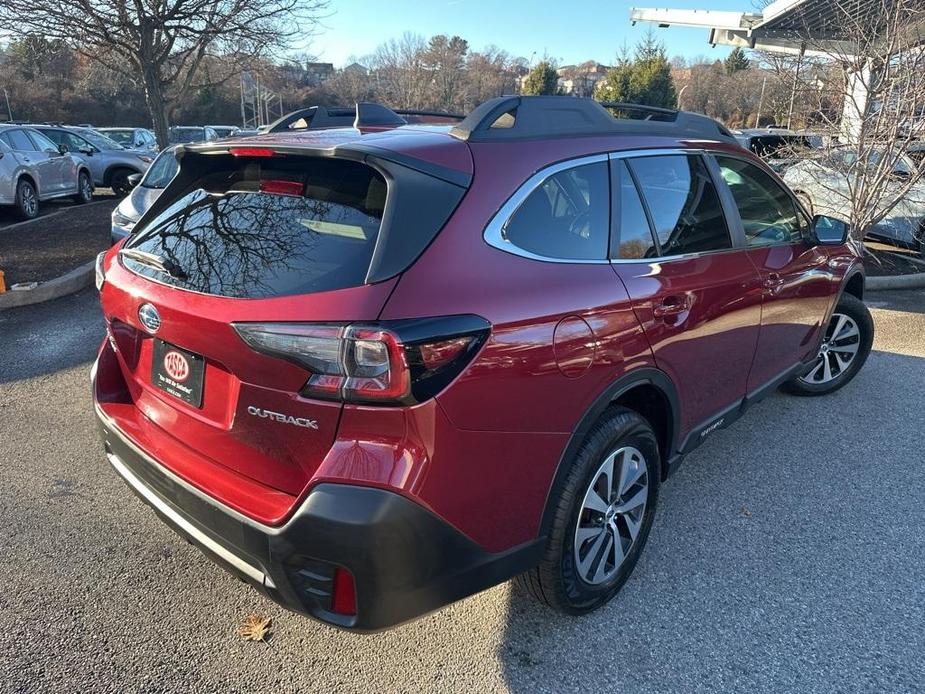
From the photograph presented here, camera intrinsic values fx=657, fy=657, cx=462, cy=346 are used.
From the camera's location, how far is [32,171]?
1145cm

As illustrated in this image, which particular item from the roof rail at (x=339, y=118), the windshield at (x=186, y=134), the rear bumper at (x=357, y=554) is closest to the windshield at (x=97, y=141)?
the windshield at (x=186, y=134)

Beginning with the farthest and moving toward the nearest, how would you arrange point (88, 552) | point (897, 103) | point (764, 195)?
point (897, 103), point (764, 195), point (88, 552)

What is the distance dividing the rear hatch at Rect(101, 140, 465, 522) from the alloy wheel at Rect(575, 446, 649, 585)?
3.63 ft

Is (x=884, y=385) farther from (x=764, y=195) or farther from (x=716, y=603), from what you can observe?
(x=716, y=603)

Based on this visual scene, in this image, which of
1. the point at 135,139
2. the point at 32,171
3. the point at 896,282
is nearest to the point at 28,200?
the point at 32,171

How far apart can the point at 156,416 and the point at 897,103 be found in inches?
343

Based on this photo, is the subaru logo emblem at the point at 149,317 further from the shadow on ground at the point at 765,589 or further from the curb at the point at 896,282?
the curb at the point at 896,282

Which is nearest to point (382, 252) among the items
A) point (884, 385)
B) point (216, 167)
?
point (216, 167)

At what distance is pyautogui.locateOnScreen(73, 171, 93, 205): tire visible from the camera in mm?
13547

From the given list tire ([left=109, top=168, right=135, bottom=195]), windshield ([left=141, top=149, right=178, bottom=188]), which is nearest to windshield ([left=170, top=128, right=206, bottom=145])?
tire ([left=109, top=168, right=135, bottom=195])

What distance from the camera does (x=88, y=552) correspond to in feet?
9.44

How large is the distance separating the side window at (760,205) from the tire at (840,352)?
1.20 m

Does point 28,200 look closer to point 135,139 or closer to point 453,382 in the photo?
point 135,139

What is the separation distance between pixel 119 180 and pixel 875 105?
15.2m
